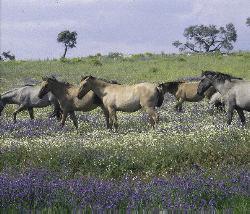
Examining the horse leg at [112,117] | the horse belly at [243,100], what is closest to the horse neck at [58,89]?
the horse leg at [112,117]

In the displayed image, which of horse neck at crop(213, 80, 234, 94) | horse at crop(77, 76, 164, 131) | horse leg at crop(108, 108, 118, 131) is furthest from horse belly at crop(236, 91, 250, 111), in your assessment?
horse leg at crop(108, 108, 118, 131)

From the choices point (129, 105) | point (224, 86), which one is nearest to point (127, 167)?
point (129, 105)

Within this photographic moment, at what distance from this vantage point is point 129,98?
18.5 meters

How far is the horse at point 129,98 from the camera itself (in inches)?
719

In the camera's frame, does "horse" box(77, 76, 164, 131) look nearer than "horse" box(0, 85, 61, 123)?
Yes

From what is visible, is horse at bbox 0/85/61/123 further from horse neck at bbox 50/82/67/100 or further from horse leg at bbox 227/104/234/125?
horse leg at bbox 227/104/234/125

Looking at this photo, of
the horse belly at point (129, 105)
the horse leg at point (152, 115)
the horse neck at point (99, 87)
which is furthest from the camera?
the horse neck at point (99, 87)

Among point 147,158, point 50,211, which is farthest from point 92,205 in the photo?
point 147,158

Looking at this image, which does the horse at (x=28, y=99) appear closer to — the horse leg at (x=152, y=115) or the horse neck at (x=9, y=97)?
the horse neck at (x=9, y=97)

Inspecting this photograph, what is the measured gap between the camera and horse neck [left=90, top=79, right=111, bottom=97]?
19312 mm

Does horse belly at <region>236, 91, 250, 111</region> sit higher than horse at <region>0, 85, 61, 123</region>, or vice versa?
horse belly at <region>236, 91, 250, 111</region>

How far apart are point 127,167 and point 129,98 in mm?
6935

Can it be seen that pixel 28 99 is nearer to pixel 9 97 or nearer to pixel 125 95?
pixel 9 97

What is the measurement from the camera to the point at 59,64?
176 ft
